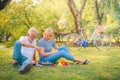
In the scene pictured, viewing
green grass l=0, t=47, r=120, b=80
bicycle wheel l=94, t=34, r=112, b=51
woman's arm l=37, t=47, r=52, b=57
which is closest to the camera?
green grass l=0, t=47, r=120, b=80

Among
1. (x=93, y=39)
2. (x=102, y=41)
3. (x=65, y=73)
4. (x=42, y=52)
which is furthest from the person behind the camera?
(x=102, y=41)

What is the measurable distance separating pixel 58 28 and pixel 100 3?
6.83m

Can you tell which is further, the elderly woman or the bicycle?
the bicycle

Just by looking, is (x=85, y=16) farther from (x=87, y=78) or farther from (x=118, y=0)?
(x=87, y=78)

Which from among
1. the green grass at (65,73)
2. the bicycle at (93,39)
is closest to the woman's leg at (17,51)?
the green grass at (65,73)

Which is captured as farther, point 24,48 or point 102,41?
point 102,41

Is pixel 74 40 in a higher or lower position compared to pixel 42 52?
lower

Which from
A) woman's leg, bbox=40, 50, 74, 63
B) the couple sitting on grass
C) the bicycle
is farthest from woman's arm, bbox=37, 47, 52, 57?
the bicycle

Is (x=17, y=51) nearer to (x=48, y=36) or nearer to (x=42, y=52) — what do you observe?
(x=42, y=52)

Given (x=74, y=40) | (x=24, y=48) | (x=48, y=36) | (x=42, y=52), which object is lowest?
(x=74, y=40)

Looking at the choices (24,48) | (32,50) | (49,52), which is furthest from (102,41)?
(24,48)

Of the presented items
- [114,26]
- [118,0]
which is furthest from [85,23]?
[118,0]

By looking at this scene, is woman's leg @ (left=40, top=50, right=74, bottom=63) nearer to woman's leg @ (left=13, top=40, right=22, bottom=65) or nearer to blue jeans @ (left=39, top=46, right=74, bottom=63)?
blue jeans @ (left=39, top=46, right=74, bottom=63)

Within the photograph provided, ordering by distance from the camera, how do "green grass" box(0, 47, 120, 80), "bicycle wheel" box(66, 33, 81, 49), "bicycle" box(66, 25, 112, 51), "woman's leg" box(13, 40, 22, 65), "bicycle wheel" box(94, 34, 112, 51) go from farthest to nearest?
"bicycle wheel" box(94, 34, 112, 51), "bicycle wheel" box(66, 33, 81, 49), "bicycle" box(66, 25, 112, 51), "woman's leg" box(13, 40, 22, 65), "green grass" box(0, 47, 120, 80)
